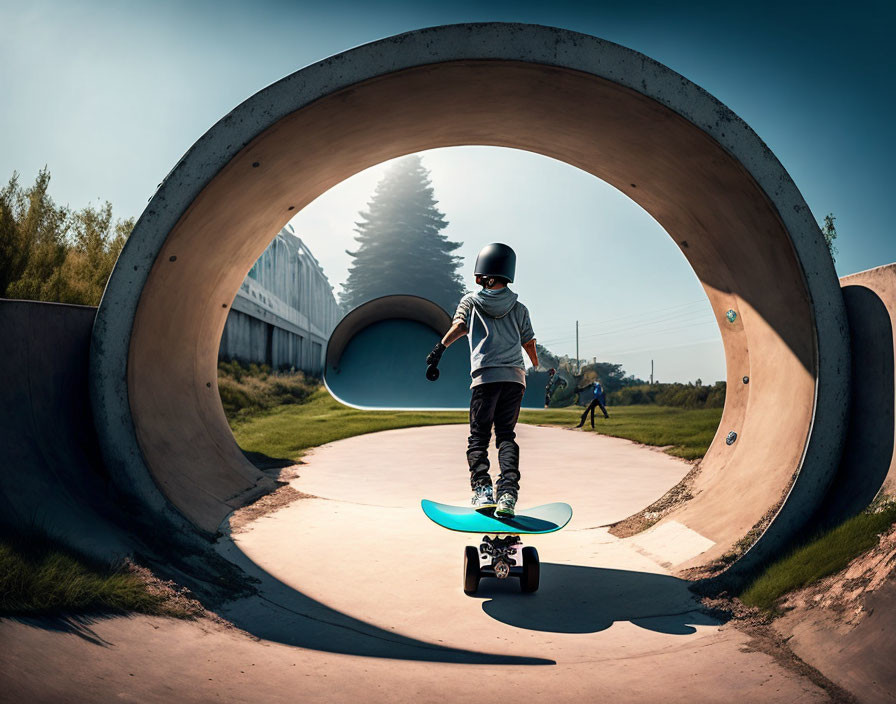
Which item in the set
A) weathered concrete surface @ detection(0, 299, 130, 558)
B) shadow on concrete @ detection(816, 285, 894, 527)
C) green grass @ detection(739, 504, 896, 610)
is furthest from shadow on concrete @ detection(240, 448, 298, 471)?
shadow on concrete @ detection(816, 285, 894, 527)

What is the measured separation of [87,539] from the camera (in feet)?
12.3

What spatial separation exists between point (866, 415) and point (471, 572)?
2.79 metres

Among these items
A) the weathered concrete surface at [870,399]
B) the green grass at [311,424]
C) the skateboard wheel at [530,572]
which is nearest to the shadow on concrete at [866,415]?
the weathered concrete surface at [870,399]

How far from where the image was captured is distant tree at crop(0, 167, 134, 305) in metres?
9.71

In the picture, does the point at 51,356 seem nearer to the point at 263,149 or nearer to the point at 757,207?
the point at 263,149

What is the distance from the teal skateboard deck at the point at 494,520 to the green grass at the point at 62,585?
1610mm

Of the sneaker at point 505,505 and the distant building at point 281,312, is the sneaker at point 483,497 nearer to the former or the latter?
the sneaker at point 505,505

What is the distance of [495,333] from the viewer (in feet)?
14.1

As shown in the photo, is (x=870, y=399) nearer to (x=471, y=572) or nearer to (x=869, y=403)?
(x=869, y=403)

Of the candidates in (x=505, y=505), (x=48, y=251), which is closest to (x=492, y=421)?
(x=505, y=505)

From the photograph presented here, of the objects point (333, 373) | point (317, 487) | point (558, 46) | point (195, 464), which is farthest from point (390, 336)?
point (558, 46)

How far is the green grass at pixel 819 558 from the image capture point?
137 inches

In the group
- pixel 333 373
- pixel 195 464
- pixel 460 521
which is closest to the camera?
pixel 460 521

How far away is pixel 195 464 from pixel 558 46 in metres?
4.81
